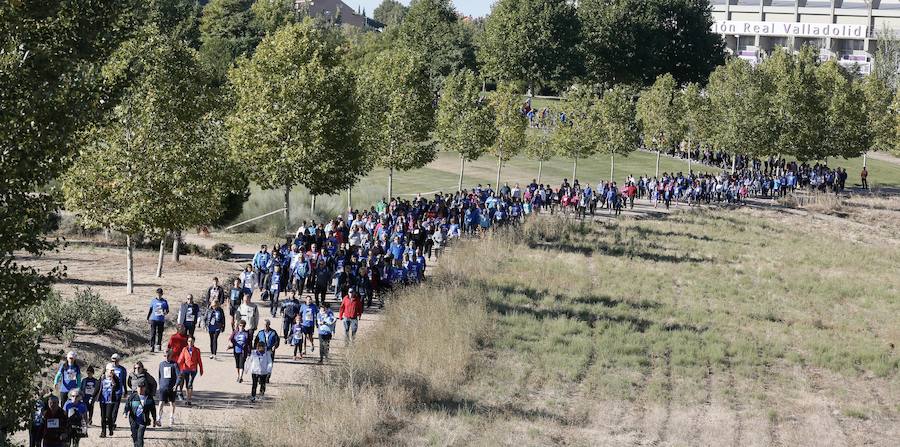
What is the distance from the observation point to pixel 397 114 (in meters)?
49.3

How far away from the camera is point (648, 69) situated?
9688cm

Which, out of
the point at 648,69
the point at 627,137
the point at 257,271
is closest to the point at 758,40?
the point at 648,69

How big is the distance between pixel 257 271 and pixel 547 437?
422 inches

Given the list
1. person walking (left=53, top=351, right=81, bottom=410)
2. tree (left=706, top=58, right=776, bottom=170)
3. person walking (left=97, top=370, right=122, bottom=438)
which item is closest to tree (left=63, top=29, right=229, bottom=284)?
person walking (left=53, top=351, right=81, bottom=410)

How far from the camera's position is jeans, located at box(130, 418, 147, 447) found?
1686 cm

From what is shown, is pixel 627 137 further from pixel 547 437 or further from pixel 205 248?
pixel 547 437

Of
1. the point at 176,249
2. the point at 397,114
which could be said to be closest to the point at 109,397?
the point at 176,249

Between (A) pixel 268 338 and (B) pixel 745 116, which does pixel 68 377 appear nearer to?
(A) pixel 268 338

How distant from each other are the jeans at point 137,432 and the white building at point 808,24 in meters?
133

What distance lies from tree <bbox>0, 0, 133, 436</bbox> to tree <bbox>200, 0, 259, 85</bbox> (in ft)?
227

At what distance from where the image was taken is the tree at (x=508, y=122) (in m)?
57.6

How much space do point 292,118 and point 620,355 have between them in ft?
55.0

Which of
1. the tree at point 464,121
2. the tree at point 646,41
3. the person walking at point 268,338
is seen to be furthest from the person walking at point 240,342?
the tree at point 646,41

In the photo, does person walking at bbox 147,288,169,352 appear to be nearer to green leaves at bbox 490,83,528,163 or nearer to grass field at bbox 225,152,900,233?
grass field at bbox 225,152,900,233
